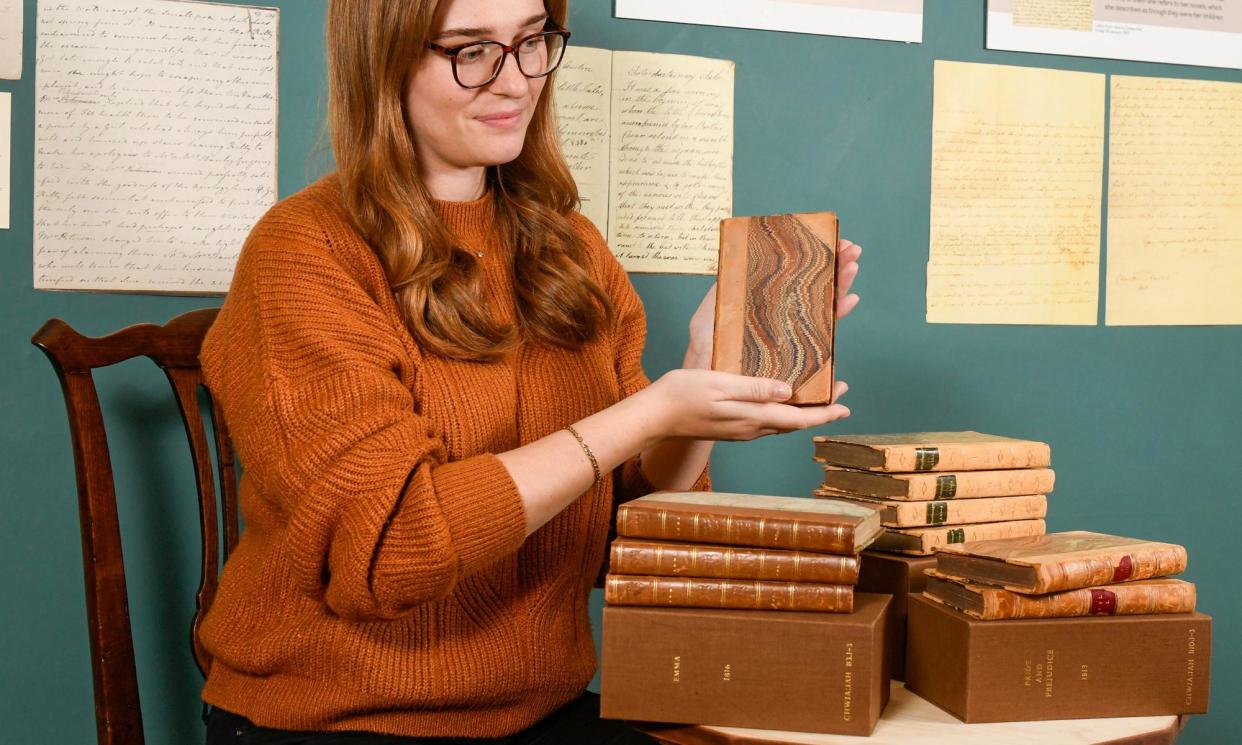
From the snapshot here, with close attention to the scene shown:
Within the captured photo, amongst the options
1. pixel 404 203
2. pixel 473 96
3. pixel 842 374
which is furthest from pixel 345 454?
pixel 842 374

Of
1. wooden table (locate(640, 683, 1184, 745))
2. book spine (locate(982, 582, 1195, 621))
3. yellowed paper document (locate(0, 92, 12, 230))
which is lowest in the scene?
wooden table (locate(640, 683, 1184, 745))

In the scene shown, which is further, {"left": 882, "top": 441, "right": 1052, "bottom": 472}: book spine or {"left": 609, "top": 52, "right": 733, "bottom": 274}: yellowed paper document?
{"left": 609, "top": 52, "right": 733, "bottom": 274}: yellowed paper document

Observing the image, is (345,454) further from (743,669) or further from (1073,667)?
(1073,667)

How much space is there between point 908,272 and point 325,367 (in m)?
1.26

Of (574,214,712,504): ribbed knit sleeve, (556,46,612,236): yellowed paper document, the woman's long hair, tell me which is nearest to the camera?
the woman's long hair

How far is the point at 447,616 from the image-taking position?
1.39 meters

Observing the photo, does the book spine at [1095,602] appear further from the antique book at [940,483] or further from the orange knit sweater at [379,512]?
the orange knit sweater at [379,512]

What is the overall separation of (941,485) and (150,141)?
4.24 feet

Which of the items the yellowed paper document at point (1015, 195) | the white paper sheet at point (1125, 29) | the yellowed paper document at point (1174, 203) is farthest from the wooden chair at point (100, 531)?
the yellowed paper document at point (1174, 203)

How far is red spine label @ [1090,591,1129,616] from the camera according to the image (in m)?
1.25

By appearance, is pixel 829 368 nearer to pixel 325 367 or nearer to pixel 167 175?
pixel 325 367

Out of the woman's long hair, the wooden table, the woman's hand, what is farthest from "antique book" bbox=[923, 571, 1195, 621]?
the woman's long hair

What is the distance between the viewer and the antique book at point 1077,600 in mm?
Result: 1224

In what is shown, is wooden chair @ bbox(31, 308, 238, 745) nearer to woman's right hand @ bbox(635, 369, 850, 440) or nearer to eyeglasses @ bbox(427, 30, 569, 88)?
eyeglasses @ bbox(427, 30, 569, 88)
